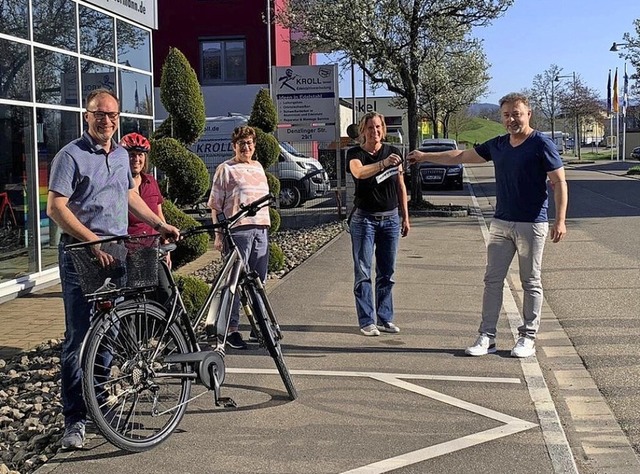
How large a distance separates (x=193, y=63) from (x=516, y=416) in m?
30.8

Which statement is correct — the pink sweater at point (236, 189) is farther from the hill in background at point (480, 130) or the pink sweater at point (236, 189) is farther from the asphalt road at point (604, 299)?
the hill in background at point (480, 130)

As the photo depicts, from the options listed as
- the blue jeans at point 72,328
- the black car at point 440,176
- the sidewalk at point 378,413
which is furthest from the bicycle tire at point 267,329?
the black car at point 440,176

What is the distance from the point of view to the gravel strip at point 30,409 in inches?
189

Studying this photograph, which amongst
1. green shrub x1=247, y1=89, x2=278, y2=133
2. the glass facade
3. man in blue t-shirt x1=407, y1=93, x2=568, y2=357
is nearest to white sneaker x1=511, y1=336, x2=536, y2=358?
man in blue t-shirt x1=407, y1=93, x2=568, y2=357

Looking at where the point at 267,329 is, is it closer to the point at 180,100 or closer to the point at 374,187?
the point at 374,187

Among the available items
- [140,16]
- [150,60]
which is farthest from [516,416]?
[150,60]

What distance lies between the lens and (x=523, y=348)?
22.2 feet

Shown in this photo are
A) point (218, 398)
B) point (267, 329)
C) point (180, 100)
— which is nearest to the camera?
point (218, 398)

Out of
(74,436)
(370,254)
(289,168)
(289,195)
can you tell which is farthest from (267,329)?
(289,168)

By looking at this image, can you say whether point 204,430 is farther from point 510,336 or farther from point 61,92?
point 61,92

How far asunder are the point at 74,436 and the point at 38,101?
6.83 metres

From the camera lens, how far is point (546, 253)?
1373 cm

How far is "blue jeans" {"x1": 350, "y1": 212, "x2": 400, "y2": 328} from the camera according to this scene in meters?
7.35

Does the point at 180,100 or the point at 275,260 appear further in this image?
the point at 275,260
